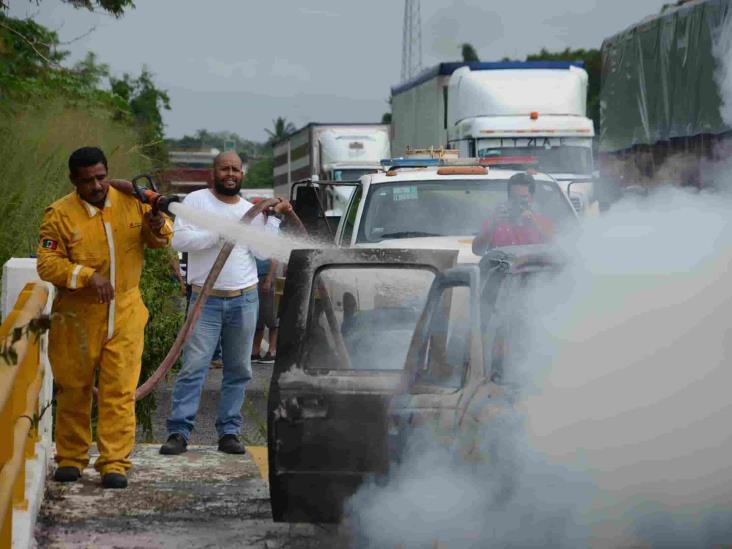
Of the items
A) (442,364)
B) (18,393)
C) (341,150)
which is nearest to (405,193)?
(442,364)

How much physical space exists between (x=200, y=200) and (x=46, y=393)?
1.56 meters

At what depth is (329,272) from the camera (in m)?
6.52

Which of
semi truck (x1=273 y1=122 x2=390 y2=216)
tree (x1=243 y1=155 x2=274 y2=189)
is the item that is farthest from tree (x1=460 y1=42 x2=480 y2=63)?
semi truck (x1=273 y1=122 x2=390 y2=216)

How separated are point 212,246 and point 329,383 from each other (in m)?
2.46

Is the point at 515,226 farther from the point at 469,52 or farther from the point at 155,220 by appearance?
the point at 469,52

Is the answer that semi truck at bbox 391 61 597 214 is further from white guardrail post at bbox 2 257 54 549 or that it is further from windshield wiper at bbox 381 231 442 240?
white guardrail post at bbox 2 257 54 549

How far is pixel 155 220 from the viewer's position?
757cm

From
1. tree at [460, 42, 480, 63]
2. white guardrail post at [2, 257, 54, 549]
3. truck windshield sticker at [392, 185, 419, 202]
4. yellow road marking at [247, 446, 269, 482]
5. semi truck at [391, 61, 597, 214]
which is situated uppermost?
tree at [460, 42, 480, 63]

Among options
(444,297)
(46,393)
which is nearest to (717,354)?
(444,297)

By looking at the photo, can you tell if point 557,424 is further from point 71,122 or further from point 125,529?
point 71,122

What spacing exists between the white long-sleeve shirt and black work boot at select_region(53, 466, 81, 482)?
4.66ft

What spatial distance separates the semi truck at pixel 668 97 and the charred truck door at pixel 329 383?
26.5 feet

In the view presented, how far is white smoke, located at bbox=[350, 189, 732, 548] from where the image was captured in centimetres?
454

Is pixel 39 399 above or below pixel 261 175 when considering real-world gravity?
below
